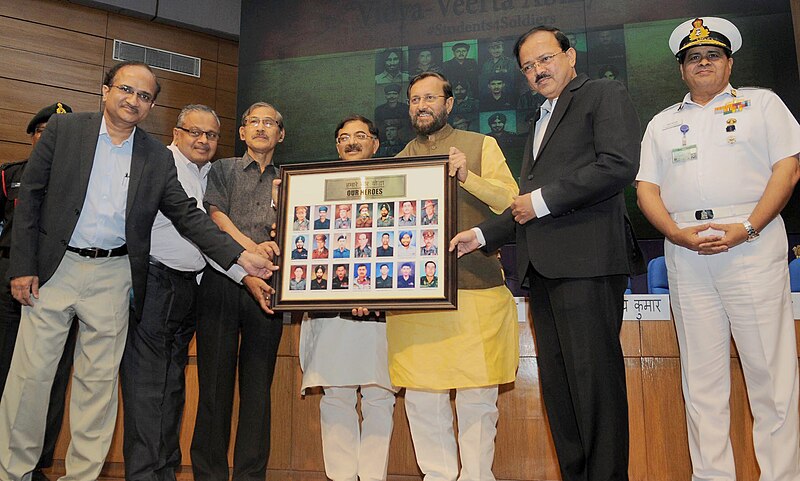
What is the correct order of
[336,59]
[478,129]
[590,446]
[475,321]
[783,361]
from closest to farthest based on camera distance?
[590,446] → [783,361] → [475,321] → [478,129] → [336,59]

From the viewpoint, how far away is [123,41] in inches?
248

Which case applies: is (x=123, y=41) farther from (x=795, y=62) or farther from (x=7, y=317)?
(x=795, y=62)

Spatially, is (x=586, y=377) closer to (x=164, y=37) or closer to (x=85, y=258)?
(x=85, y=258)

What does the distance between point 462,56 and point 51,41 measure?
153 inches

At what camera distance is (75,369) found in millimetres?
2432

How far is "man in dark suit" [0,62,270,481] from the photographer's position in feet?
7.69

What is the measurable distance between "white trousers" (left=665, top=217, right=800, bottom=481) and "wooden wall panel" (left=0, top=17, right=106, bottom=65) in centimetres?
590

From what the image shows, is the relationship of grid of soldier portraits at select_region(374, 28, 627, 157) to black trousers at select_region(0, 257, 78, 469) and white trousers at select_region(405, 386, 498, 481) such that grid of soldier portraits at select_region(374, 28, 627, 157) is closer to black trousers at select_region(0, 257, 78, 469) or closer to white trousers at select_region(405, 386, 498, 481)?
black trousers at select_region(0, 257, 78, 469)

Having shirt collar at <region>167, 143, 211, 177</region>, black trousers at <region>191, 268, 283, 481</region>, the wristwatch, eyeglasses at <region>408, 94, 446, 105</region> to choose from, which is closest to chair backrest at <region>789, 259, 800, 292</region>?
the wristwatch

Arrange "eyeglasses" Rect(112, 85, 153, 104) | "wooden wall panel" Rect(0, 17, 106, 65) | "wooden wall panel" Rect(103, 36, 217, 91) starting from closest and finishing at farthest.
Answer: "eyeglasses" Rect(112, 85, 153, 104), "wooden wall panel" Rect(0, 17, 106, 65), "wooden wall panel" Rect(103, 36, 217, 91)

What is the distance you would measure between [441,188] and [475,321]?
20.0 inches

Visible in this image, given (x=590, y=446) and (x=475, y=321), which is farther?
(x=475, y=321)

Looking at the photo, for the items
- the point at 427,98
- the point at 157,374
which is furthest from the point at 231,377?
the point at 427,98

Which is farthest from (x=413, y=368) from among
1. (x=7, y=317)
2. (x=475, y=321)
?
(x=7, y=317)
